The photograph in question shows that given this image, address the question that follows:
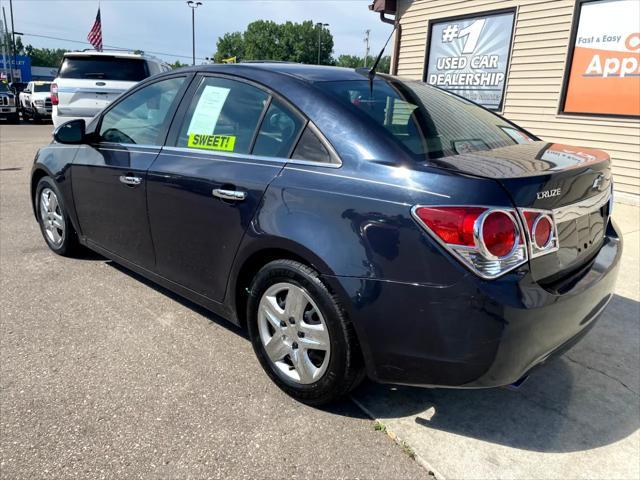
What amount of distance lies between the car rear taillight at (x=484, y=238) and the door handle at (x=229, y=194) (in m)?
1.10

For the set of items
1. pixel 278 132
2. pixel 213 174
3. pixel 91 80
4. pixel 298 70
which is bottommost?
pixel 213 174

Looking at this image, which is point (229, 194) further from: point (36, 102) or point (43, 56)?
point (43, 56)

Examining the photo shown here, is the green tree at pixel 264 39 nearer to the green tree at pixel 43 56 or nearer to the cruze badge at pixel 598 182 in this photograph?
the green tree at pixel 43 56

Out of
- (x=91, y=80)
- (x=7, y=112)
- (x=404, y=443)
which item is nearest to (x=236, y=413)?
(x=404, y=443)

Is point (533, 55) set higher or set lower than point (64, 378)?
higher

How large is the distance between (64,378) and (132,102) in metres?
1.96

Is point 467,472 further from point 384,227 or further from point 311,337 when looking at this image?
point 384,227

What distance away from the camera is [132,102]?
3.67 m

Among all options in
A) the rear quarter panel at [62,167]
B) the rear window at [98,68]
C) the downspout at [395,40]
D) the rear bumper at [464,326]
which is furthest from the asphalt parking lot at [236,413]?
the downspout at [395,40]

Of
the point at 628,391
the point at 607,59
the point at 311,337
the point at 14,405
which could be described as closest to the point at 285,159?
the point at 311,337

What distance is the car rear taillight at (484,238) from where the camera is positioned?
1.90 metres

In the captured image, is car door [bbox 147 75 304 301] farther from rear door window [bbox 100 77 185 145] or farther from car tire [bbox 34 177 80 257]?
car tire [bbox 34 177 80 257]

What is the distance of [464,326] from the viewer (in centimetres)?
194

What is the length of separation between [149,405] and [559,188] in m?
2.12
